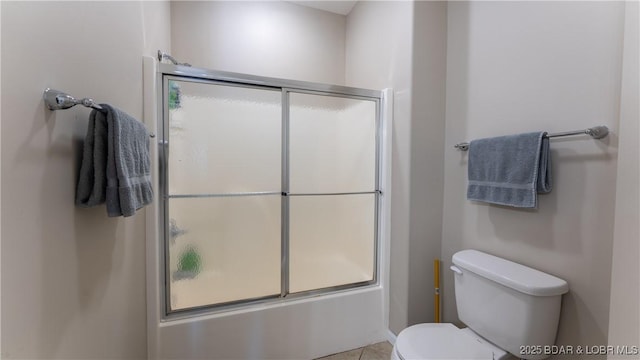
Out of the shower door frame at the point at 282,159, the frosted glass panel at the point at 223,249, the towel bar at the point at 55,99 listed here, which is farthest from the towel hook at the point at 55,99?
the frosted glass panel at the point at 223,249

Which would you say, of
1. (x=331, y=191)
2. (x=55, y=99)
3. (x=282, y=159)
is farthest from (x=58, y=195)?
(x=331, y=191)

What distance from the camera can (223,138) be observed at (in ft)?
5.11

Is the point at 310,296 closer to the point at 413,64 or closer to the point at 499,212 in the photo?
the point at 499,212

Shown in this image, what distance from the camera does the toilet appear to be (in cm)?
109

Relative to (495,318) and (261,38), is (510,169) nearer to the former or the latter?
(495,318)

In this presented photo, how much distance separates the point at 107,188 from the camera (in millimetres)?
822

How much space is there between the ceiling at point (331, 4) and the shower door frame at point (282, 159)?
3.57ft

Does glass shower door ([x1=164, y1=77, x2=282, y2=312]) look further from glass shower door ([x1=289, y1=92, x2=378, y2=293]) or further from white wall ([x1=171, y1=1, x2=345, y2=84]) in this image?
white wall ([x1=171, y1=1, x2=345, y2=84])

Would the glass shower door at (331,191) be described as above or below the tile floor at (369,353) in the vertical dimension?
above

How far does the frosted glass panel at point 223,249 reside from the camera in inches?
59.5

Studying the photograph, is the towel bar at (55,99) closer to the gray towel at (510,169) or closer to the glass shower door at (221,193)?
the glass shower door at (221,193)

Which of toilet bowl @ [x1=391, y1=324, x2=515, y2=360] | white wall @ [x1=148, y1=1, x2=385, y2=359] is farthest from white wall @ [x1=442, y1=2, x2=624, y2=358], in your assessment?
white wall @ [x1=148, y1=1, x2=385, y2=359]

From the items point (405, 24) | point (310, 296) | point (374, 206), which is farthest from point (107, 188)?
point (405, 24)

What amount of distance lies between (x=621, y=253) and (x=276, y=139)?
158 cm
